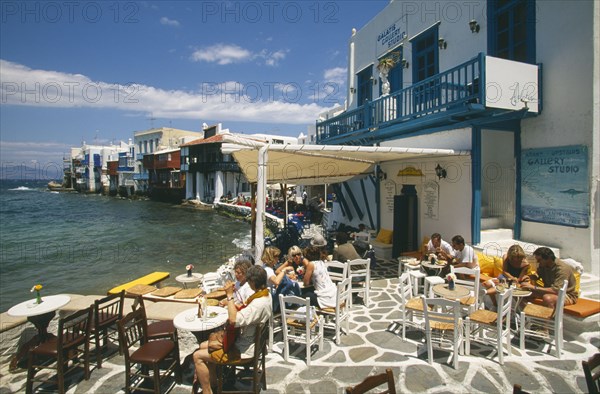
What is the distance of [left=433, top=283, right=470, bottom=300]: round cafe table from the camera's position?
4469 mm

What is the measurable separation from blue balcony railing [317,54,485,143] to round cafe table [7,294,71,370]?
26.1ft

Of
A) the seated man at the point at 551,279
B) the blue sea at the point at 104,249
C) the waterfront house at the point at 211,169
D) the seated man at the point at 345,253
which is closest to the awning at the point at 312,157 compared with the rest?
the seated man at the point at 345,253

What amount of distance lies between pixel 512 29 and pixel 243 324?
8.86 meters

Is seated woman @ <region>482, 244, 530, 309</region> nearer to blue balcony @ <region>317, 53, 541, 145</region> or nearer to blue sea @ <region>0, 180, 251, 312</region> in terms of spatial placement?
blue balcony @ <region>317, 53, 541, 145</region>

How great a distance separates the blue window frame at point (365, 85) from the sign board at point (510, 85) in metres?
7.03

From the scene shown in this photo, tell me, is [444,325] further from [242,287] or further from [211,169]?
[211,169]

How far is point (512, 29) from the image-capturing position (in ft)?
24.9

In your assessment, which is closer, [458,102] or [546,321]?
[546,321]

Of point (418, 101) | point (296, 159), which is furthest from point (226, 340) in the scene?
point (418, 101)

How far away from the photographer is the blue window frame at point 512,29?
23.2 feet

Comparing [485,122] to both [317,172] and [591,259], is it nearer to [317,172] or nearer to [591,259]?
[591,259]

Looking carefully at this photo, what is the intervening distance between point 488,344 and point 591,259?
3.72 meters

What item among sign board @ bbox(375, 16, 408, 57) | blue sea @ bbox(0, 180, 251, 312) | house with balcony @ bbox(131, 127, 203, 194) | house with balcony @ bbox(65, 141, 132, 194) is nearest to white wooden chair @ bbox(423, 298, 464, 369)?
blue sea @ bbox(0, 180, 251, 312)

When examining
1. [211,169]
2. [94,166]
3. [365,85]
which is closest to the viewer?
[365,85]
